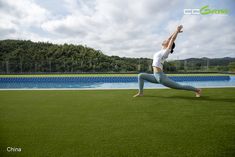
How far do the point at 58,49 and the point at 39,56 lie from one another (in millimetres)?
3416

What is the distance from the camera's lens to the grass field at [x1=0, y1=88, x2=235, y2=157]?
1933 millimetres

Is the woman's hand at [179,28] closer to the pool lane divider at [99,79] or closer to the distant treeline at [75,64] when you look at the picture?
the pool lane divider at [99,79]

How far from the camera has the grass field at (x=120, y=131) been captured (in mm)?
1933

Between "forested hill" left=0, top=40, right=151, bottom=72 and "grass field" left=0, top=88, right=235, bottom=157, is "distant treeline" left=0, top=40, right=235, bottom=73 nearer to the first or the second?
"forested hill" left=0, top=40, right=151, bottom=72

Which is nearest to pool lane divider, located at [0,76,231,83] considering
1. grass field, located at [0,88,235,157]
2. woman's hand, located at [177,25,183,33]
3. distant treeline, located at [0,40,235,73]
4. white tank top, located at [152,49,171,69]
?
distant treeline, located at [0,40,235,73]

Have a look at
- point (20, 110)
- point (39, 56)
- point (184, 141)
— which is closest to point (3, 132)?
point (20, 110)

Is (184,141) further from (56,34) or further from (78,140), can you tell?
(56,34)

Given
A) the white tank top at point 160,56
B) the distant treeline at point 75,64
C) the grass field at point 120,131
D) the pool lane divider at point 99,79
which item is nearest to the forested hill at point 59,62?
the distant treeline at point 75,64

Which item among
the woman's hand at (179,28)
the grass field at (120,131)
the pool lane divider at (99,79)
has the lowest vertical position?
the grass field at (120,131)

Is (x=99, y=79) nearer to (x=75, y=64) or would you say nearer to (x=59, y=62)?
(x=75, y=64)

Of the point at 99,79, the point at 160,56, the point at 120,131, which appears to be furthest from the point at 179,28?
the point at 99,79

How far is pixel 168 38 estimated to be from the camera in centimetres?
477

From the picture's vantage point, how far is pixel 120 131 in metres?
2.47

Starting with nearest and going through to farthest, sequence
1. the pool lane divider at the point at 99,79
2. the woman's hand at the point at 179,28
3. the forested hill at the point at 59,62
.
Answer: the woman's hand at the point at 179,28, the pool lane divider at the point at 99,79, the forested hill at the point at 59,62
